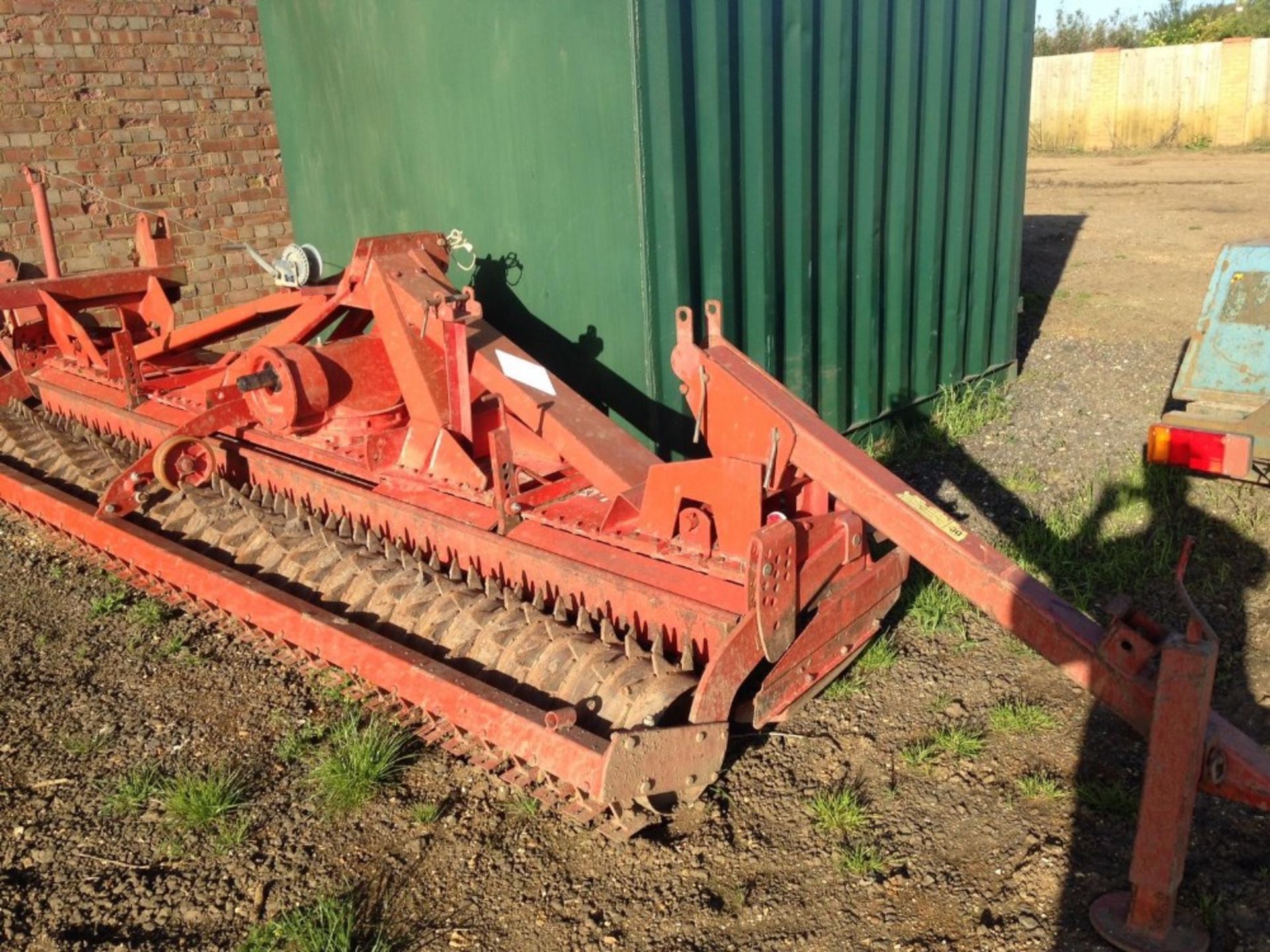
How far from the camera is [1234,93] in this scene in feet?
69.5

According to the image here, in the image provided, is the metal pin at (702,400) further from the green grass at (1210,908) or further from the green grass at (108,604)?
the green grass at (108,604)

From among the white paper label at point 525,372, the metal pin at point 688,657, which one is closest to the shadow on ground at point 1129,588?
the metal pin at point 688,657

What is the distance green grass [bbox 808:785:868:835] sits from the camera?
9.62ft

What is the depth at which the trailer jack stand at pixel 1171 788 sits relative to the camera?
7.08 ft

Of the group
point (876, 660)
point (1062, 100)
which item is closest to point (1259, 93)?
point (1062, 100)

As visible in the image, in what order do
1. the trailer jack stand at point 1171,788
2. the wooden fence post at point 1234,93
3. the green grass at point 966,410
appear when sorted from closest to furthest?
the trailer jack stand at point 1171,788, the green grass at point 966,410, the wooden fence post at point 1234,93

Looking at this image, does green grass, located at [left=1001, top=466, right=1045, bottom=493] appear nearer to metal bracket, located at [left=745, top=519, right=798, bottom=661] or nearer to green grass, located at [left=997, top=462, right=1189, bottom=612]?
green grass, located at [left=997, top=462, right=1189, bottom=612]

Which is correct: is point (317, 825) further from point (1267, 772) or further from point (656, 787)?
point (1267, 772)

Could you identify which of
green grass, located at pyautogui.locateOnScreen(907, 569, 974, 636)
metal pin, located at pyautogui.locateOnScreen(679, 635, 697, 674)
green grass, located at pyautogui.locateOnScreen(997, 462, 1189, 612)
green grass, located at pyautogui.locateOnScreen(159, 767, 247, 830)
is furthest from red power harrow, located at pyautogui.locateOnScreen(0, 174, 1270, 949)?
green grass, located at pyautogui.locateOnScreen(997, 462, 1189, 612)

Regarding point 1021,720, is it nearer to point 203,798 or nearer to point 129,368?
point 203,798

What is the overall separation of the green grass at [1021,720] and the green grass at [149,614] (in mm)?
3033

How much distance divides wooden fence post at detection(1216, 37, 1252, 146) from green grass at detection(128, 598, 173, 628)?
902 inches

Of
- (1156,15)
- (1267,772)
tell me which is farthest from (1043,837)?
(1156,15)

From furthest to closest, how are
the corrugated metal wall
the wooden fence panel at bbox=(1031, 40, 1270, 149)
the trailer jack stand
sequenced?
the wooden fence panel at bbox=(1031, 40, 1270, 149), the corrugated metal wall, the trailer jack stand
